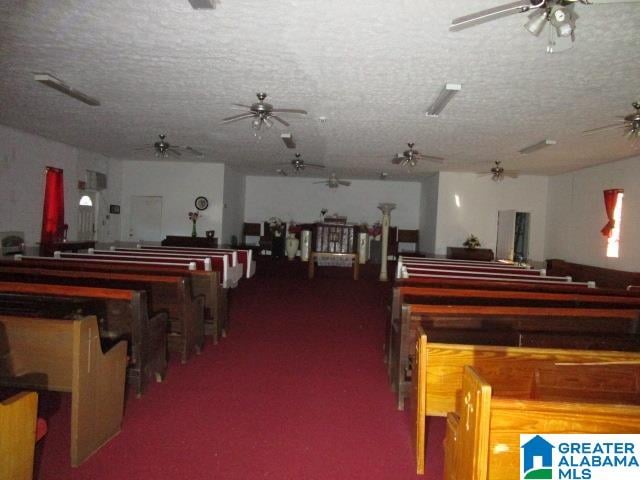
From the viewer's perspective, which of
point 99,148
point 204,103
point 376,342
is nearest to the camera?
point 376,342

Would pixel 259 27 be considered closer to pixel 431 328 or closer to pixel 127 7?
pixel 127 7

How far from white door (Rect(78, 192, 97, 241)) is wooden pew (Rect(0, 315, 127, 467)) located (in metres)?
7.70

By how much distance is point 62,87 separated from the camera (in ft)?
14.9

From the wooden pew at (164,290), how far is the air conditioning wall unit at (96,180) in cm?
629

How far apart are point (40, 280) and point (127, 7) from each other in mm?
2349

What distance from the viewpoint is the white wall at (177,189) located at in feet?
35.0

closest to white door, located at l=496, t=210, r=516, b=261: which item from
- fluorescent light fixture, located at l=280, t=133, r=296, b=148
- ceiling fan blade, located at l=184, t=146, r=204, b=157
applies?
fluorescent light fixture, located at l=280, t=133, r=296, b=148

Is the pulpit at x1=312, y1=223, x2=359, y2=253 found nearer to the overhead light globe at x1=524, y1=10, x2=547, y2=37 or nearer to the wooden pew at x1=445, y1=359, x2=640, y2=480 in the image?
the overhead light globe at x1=524, y1=10, x2=547, y2=37

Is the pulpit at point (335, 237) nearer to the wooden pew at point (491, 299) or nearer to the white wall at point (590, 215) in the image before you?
the white wall at point (590, 215)

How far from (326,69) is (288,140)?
3.27 m

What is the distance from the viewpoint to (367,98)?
15.3 ft

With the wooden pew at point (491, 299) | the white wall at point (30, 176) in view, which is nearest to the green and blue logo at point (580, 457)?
the wooden pew at point (491, 299)

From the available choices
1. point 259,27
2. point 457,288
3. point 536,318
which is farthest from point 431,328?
point 259,27

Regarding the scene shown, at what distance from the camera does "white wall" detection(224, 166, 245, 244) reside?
1093 cm
